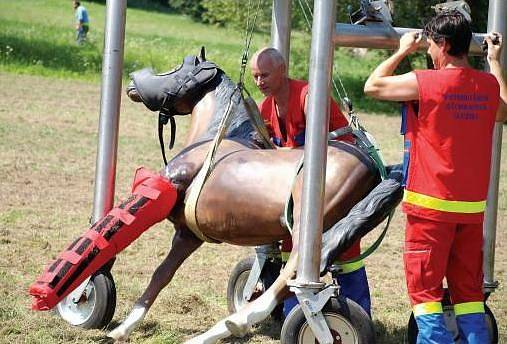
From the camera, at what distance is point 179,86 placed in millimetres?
5691

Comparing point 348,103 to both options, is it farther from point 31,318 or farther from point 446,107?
point 31,318

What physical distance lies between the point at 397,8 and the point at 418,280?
1727cm

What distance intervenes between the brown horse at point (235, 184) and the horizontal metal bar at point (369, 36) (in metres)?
0.60

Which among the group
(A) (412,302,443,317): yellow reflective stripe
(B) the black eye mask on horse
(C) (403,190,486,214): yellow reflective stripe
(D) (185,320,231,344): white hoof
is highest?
(B) the black eye mask on horse

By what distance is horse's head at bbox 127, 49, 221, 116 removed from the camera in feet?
18.7

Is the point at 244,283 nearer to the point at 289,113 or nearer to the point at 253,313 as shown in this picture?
the point at 289,113

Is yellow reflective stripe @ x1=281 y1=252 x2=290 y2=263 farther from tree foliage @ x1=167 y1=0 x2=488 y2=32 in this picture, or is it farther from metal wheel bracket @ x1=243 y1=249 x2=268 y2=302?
tree foliage @ x1=167 y1=0 x2=488 y2=32

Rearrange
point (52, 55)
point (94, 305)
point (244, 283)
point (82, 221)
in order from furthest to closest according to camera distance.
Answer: point (52, 55), point (82, 221), point (244, 283), point (94, 305)

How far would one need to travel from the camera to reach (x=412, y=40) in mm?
4449

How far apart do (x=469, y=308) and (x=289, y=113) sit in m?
1.58

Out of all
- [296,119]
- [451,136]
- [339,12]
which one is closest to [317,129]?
[451,136]

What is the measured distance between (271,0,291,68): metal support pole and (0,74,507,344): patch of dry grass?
175cm

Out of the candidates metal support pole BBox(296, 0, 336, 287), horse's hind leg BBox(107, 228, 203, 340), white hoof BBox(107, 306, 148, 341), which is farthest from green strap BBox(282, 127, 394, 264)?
white hoof BBox(107, 306, 148, 341)

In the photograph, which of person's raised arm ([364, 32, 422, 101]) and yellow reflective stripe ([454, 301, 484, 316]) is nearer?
person's raised arm ([364, 32, 422, 101])
